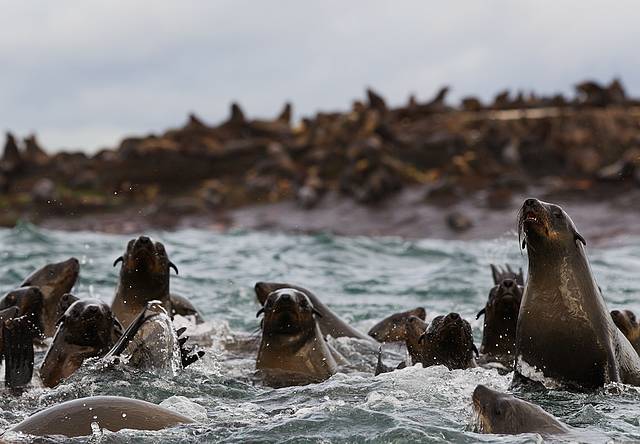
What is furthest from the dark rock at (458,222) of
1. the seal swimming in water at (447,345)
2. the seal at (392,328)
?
the seal swimming in water at (447,345)

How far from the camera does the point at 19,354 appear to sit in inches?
343

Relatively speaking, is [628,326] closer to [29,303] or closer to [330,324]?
[330,324]

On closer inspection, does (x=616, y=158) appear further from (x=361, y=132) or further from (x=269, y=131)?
(x=269, y=131)

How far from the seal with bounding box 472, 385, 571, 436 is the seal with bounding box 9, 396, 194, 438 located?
1.85 m

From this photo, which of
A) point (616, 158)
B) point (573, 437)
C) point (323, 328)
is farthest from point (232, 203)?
point (573, 437)

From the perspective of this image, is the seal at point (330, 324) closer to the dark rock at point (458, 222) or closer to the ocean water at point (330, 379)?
the ocean water at point (330, 379)

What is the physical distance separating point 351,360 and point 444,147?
26.3 meters

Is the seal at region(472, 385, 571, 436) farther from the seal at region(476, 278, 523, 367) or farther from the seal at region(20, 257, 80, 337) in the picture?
the seal at region(20, 257, 80, 337)

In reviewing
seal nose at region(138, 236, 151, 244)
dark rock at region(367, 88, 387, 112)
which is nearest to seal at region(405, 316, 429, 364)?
seal nose at region(138, 236, 151, 244)

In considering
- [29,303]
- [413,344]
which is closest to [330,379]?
[413,344]

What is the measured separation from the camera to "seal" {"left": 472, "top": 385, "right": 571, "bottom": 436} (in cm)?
664

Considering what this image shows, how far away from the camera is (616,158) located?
33.7 meters

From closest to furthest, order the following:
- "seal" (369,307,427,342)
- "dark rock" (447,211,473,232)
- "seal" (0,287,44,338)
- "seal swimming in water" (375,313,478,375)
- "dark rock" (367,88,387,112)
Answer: "seal swimming in water" (375,313,478,375) → "seal" (0,287,44,338) → "seal" (369,307,427,342) → "dark rock" (447,211,473,232) → "dark rock" (367,88,387,112)

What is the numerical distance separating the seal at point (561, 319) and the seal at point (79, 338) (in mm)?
3119
